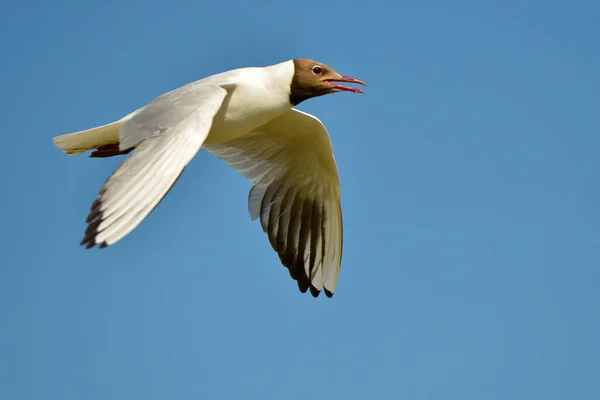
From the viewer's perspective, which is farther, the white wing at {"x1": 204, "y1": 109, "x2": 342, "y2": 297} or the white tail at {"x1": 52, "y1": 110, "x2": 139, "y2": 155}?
the white wing at {"x1": 204, "y1": 109, "x2": 342, "y2": 297}

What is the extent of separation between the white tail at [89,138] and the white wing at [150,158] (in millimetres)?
673

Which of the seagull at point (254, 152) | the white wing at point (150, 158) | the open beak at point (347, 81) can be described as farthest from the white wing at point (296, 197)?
the white wing at point (150, 158)

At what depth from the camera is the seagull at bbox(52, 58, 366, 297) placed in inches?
251

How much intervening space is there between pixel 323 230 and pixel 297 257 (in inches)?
13.3

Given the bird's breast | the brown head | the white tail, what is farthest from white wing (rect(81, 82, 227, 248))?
the brown head

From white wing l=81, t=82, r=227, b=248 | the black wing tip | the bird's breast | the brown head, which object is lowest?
the black wing tip

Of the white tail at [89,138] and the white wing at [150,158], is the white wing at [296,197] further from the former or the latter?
the white wing at [150,158]

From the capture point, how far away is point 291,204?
31.1 feet

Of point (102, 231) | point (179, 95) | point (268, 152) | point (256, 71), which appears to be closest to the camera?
point (102, 231)

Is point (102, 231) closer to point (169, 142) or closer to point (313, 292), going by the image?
point (169, 142)

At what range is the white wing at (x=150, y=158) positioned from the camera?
6195 millimetres

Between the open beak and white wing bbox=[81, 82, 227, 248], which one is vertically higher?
the open beak

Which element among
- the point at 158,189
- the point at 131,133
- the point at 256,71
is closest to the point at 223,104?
the point at 256,71

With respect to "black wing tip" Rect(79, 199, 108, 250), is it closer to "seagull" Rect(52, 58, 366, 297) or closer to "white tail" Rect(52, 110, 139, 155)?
"seagull" Rect(52, 58, 366, 297)
